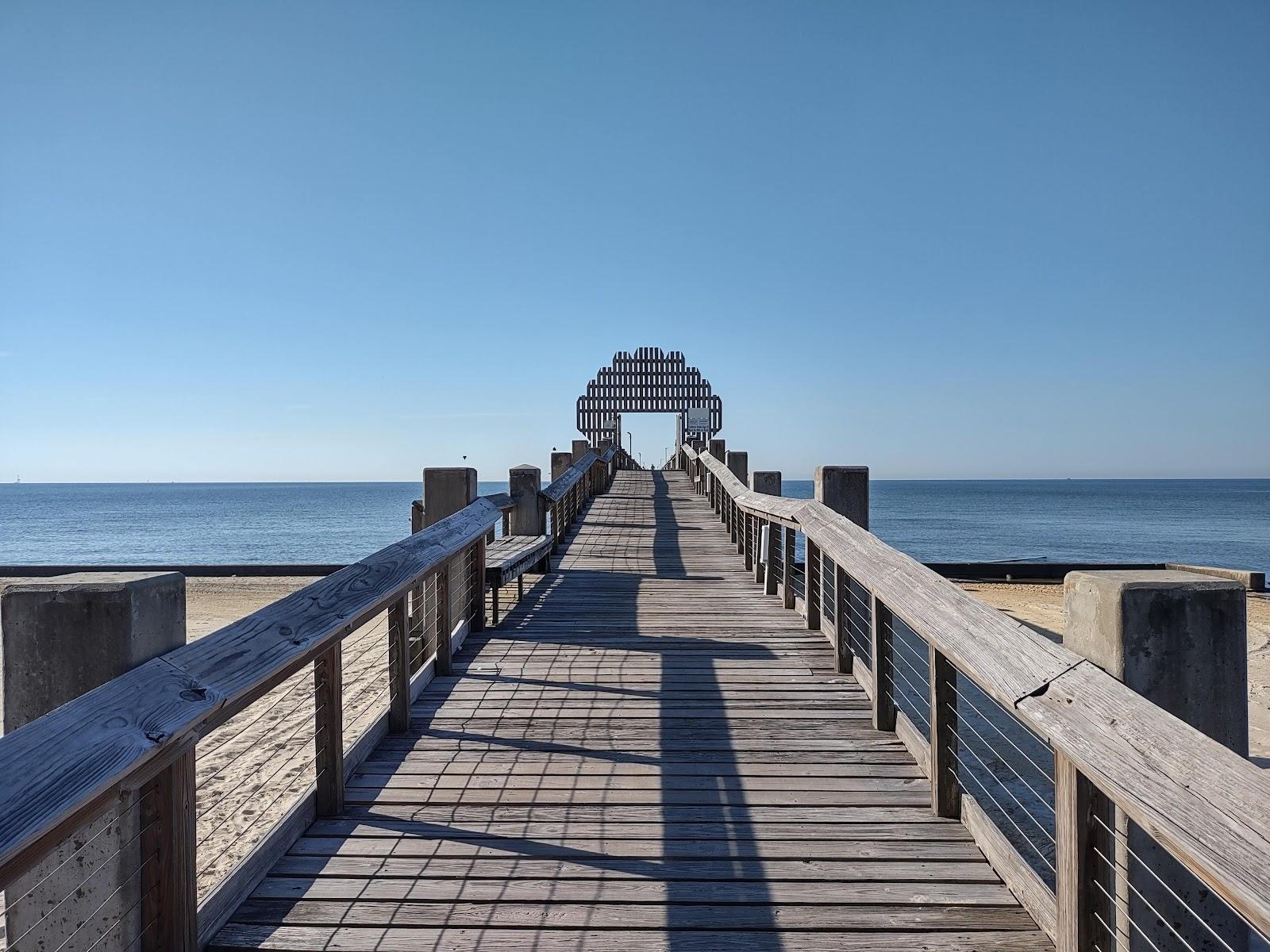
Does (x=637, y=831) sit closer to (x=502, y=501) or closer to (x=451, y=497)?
(x=451, y=497)

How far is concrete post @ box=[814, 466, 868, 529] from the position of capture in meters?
5.73

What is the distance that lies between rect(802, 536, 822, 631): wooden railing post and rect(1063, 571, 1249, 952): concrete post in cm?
392

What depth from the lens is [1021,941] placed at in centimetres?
224

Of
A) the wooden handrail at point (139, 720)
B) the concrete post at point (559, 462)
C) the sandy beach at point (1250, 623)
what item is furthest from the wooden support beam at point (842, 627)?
the concrete post at point (559, 462)

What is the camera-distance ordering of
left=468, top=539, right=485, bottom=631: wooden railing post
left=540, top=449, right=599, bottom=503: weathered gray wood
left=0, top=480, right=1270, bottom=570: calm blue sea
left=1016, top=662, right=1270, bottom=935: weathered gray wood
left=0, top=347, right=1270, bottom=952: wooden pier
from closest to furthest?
left=1016, top=662, right=1270, bottom=935: weathered gray wood < left=0, top=347, right=1270, bottom=952: wooden pier < left=468, top=539, right=485, bottom=631: wooden railing post < left=540, top=449, right=599, bottom=503: weathered gray wood < left=0, top=480, right=1270, bottom=570: calm blue sea

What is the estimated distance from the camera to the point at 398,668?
12.8ft

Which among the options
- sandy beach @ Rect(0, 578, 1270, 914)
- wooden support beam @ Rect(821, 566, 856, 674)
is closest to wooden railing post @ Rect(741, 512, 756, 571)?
wooden support beam @ Rect(821, 566, 856, 674)

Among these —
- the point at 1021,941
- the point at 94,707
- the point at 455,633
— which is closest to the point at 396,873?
the point at 94,707

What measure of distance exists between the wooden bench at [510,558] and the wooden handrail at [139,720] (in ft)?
10.1

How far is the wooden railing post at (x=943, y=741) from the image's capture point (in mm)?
3033

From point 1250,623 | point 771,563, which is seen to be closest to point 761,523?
point 771,563

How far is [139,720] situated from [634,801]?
1938mm

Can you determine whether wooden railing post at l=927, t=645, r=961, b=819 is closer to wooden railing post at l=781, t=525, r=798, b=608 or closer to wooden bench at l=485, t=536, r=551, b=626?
wooden railing post at l=781, t=525, r=798, b=608

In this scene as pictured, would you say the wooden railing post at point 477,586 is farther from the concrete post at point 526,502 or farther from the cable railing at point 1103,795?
the cable railing at point 1103,795
